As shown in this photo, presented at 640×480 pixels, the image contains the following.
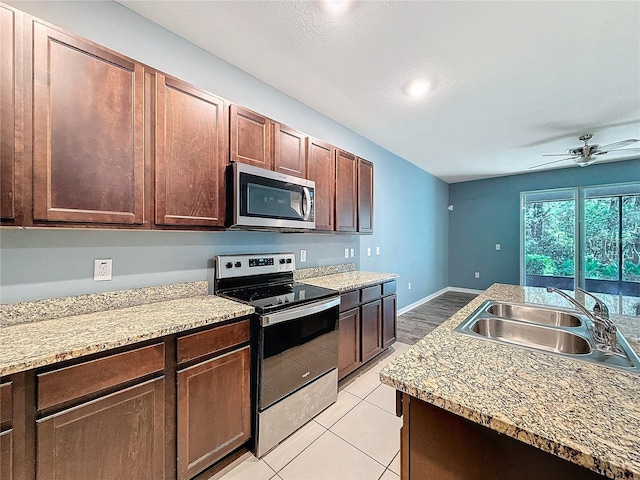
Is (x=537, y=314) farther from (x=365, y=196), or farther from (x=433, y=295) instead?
(x=433, y=295)

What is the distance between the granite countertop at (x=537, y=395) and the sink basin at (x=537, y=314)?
379 millimetres

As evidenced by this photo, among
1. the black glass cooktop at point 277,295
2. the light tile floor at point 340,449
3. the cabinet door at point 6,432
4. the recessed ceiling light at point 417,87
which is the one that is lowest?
the light tile floor at point 340,449

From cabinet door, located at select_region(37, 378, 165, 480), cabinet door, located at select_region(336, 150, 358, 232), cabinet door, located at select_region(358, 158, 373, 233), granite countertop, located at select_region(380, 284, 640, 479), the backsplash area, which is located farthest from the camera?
cabinet door, located at select_region(358, 158, 373, 233)

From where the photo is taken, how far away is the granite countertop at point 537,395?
0.58 m

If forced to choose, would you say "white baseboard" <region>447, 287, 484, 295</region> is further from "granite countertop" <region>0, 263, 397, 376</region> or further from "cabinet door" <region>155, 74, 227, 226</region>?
"cabinet door" <region>155, 74, 227, 226</region>

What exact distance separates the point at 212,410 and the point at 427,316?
3932 mm

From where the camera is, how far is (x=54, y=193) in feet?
3.96

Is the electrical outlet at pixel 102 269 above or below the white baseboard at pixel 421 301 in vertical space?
above

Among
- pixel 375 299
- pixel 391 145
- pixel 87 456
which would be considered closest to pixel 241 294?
pixel 87 456

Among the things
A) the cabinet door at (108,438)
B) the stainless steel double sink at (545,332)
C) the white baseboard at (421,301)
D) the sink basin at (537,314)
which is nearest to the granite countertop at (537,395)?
the stainless steel double sink at (545,332)

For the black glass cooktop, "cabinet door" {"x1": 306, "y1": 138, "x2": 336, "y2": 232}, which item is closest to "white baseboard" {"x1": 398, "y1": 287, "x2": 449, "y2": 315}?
"cabinet door" {"x1": 306, "y1": 138, "x2": 336, "y2": 232}

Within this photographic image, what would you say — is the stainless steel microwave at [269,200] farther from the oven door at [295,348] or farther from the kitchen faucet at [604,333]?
the kitchen faucet at [604,333]

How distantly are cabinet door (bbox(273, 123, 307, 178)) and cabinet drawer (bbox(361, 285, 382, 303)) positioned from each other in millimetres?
1237

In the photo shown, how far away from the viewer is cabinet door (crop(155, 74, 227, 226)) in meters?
1.54
